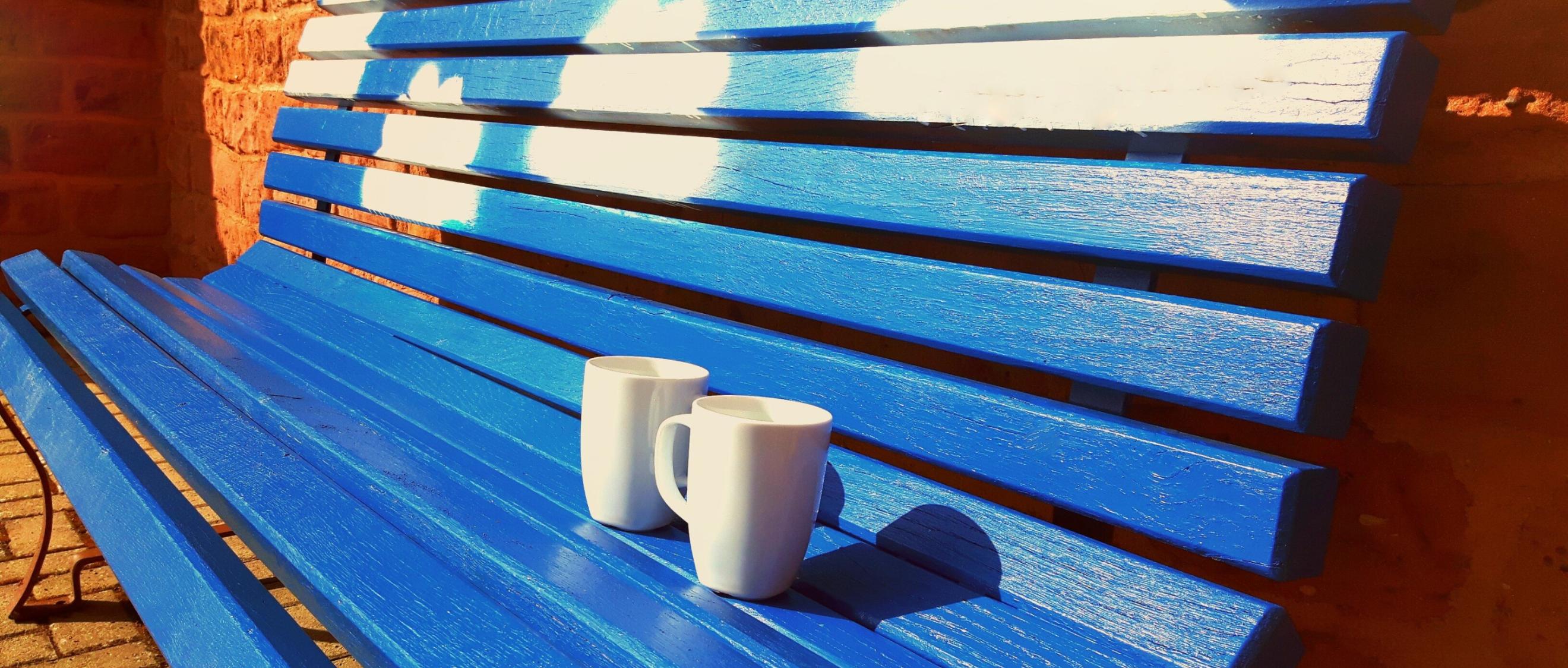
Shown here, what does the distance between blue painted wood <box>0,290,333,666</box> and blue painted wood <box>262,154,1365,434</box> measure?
61 centimetres

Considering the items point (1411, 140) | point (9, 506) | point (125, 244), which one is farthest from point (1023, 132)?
point (125, 244)

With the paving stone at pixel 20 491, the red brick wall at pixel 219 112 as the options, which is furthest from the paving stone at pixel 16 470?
the red brick wall at pixel 219 112

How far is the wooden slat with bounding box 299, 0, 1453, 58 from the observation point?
0.89m

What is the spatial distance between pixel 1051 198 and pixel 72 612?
1.85 metres

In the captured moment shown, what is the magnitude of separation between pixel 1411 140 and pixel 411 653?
0.87m

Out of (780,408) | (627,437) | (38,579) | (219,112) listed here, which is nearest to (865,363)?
(780,408)

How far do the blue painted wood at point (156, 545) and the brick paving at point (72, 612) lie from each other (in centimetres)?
30

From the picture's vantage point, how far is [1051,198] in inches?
39.1

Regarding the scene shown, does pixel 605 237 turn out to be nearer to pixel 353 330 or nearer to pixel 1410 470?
pixel 353 330

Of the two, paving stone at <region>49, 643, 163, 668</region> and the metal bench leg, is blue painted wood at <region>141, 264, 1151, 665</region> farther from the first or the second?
paving stone at <region>49, 643, 163, 668</region>

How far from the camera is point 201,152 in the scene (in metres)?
3.93

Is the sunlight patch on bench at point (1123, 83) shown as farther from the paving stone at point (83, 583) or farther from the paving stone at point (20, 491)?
the paving stone at point (20, 491)

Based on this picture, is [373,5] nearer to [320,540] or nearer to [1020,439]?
[320,540]

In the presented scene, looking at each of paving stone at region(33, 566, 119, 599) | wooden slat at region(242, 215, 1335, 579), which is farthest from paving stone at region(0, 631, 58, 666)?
wooden slat at region(242, 215, 1335, 579)
